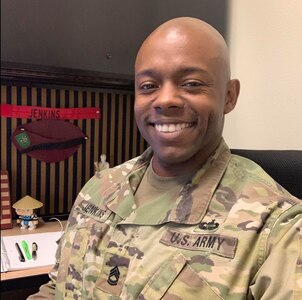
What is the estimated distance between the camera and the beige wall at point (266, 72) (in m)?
1.13

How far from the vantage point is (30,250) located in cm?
138

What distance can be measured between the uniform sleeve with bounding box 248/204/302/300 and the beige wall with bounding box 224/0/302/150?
17.7 inches

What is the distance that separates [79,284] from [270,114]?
742 mm

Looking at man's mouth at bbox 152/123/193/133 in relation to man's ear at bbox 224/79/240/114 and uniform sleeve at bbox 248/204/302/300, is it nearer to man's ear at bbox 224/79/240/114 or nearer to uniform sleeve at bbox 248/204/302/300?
man's ear at bbox 224/79/240/114

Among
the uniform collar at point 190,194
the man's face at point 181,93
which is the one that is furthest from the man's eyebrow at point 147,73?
the uniform collar at point 190,194

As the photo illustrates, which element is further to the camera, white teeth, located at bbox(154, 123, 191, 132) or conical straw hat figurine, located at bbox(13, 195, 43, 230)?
conical straw hat figurine, located at bbox(13, 195, 43, 230)

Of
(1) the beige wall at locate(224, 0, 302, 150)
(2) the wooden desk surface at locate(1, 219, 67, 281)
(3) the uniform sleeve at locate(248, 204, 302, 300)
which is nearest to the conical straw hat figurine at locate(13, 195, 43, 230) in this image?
(2) the wooden desk surface at locate(1, 219, 67, 281)

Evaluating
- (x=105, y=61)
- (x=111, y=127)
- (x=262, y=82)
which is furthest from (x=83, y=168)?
(x=262, y=82)

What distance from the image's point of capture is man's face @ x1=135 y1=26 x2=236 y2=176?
820 millimetres

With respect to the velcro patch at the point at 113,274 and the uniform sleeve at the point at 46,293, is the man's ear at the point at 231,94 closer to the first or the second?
the velcro patch at the point at 113,274

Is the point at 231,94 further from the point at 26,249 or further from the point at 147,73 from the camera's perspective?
the point at 26,249

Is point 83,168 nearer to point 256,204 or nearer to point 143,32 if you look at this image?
point 143,32

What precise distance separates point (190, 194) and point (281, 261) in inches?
9.8

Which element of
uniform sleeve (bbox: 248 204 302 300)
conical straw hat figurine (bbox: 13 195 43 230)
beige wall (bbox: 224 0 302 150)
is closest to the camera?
uniform sleeve (bbox: 248 204 302 300)
